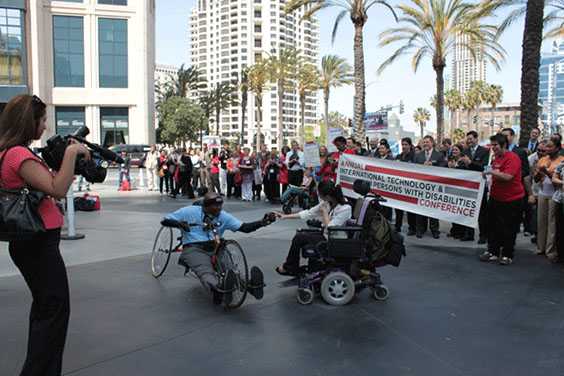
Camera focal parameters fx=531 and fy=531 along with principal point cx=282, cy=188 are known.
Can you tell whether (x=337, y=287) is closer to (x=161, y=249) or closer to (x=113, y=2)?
(x=161, y=249)

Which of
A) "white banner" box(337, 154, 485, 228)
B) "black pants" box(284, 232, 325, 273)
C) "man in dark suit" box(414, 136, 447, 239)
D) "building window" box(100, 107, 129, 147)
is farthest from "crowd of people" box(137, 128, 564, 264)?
"building window" box(100, 107, 129, 147)

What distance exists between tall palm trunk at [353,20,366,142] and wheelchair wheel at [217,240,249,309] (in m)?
17.3

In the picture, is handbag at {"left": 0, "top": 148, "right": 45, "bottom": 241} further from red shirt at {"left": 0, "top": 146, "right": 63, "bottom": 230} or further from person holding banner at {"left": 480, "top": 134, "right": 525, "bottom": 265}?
person holding banner at {"left": 480, "top": 134, "right": 525, "bottom": 265}

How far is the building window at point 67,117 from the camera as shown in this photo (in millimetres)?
51375

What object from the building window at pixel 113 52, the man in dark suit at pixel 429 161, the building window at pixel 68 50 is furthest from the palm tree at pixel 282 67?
the man in dark suit at pixel 429 161

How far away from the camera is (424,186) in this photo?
977 cm

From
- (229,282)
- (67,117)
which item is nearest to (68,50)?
(67,117)

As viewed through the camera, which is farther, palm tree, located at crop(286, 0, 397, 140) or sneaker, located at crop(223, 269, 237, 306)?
palm tree, located at crop(286, 0, 397, 140)

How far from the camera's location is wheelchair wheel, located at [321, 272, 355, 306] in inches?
232

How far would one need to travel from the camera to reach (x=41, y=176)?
307cm

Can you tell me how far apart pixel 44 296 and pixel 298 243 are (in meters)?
3.40

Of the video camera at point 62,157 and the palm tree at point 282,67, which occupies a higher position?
the palm tree at point 282,67

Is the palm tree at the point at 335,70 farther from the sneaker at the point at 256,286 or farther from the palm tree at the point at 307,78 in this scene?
the sneaker at the point at 256,286

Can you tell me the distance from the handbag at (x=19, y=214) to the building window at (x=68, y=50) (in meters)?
52.0
